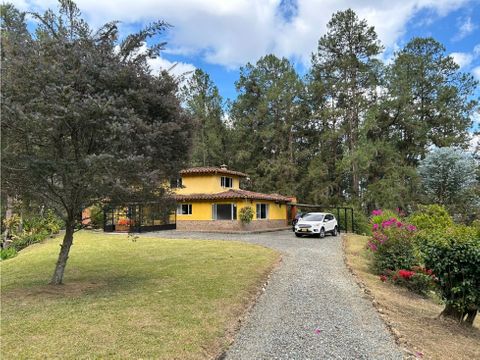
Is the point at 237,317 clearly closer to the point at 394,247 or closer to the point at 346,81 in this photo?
the point at 394,247

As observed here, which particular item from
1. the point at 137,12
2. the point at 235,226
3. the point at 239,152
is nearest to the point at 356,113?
the point at 239,152

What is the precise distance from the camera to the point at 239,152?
42125 mm

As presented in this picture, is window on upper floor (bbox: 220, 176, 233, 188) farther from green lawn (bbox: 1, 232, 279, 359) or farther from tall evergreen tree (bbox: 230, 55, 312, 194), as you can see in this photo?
Result: green lawn (bbox: 1, 232, 279, 359)

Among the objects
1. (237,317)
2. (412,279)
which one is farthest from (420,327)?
(412,279)

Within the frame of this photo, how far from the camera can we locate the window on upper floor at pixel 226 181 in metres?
29.4

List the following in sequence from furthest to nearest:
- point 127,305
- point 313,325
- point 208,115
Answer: point 208,115 < point 127,305 < point 313,325

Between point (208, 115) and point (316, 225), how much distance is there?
85.6 ft

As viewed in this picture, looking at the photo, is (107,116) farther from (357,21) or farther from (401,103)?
(357,21)

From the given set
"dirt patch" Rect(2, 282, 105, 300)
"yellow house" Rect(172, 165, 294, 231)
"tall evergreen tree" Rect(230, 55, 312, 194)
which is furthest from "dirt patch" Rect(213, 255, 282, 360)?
"tall evergreen tree" Rect(230, 55, 312, 194)

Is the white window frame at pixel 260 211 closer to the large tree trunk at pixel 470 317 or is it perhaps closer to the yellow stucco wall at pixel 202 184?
the yellow stucco wall at pixel 202 184

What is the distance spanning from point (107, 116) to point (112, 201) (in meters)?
2.12

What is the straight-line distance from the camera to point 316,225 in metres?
22.1

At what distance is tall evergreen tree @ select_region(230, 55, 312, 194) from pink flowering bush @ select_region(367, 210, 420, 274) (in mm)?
28138

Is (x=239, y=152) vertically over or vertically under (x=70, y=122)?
over
